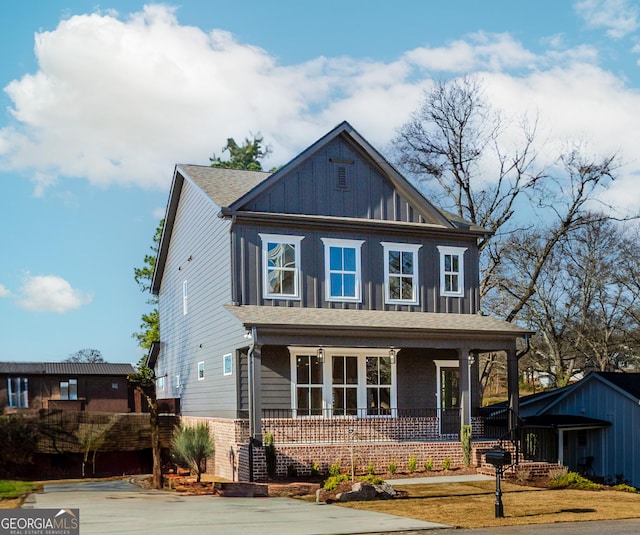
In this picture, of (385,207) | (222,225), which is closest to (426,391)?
(385,207)

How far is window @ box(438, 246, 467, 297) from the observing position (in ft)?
88.0

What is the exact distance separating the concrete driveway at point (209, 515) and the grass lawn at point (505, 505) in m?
0.92

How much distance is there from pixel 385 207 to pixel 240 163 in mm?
38859

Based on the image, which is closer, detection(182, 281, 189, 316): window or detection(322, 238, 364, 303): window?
detection(322, 238, 364, 303): window

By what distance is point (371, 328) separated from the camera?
2277 centimetres

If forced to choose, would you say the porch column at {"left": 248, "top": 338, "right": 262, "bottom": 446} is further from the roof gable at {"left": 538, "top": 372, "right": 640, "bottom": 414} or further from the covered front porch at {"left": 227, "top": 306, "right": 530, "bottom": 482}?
the roof gable at {"left": 538, "top": 372, "right": 640, "bottom": 414}

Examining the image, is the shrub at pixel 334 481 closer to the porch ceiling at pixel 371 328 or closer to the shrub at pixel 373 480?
the shrub at pixel 373 480

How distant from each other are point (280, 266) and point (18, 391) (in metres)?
21.6

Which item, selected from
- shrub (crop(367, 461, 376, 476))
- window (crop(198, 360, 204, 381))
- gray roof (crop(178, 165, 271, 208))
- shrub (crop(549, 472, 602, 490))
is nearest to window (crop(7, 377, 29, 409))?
window (crop(198, 360, 204, 381))

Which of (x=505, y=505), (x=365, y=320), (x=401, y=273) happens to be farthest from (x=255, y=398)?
(x=401, y=273)

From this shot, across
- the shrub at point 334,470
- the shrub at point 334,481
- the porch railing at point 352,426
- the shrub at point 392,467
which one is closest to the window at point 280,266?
the porch railing at point 352,426

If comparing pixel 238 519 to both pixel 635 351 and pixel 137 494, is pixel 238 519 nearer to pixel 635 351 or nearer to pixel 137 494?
pixel 137 494

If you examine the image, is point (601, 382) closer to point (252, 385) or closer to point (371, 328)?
point (371, 328)

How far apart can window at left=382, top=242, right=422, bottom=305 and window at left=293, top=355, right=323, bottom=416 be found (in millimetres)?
3071
